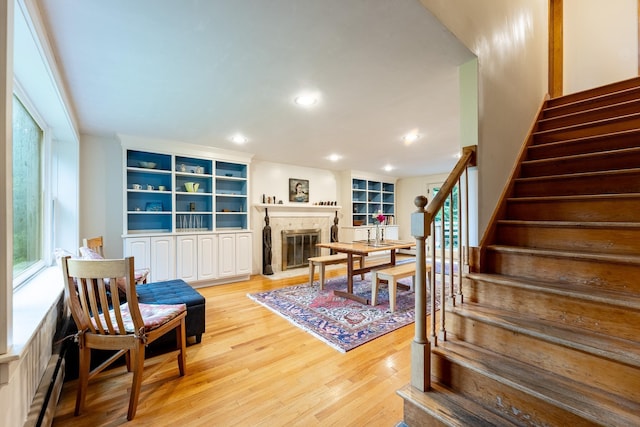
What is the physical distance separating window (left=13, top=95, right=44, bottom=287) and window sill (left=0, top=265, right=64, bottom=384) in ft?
0.36

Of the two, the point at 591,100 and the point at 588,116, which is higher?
the point at 591,100

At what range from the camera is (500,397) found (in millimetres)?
1275

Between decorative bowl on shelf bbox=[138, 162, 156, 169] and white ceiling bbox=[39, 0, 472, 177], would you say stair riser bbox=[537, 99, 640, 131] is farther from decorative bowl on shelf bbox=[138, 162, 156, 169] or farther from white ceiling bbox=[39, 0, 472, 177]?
decorative bowl on shelf bbox=[138, 162, 156, 169]

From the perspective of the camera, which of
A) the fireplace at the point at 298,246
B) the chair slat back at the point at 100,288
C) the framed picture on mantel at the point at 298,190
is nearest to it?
the chair slat back at the point at 100,288

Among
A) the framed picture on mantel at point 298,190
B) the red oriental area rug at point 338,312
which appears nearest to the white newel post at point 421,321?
the red oriental area rug at point 338,312

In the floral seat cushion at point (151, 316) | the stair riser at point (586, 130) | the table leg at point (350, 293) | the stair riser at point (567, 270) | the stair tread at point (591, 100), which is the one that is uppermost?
the stair tread at point (591, 100)

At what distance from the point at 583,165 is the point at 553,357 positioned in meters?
1.70

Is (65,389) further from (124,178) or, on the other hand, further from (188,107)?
(124,178)

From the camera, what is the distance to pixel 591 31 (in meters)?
3.79

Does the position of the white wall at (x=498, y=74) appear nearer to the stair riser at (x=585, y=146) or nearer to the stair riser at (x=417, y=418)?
the stair riser at (x=585, y=146)

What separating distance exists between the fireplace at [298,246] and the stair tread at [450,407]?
4352 millimetres

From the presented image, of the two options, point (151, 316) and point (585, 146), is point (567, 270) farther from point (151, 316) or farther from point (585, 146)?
point (151, 316)

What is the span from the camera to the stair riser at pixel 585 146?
2127 mm

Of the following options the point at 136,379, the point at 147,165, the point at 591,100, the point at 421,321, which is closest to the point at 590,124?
the point at 591,100
